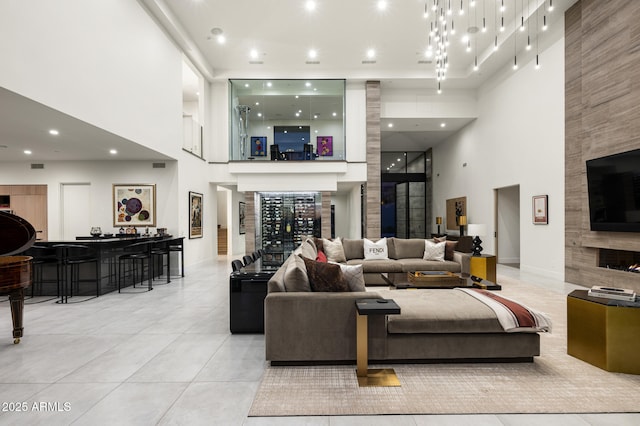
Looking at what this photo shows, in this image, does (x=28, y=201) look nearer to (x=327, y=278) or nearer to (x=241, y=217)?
(x=241, y=217)

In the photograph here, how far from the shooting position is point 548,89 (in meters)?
7.07

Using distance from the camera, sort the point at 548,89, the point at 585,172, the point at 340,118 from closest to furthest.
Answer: the point at 585,172
the point at 548,89
the point at 340,118

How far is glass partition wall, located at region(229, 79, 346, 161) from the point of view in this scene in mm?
10266

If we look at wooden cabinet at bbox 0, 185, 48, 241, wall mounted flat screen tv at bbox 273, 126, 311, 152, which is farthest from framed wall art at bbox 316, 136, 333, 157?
wooden cabinet at bbox 0, 185, 48, 241

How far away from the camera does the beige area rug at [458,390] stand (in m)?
2.13

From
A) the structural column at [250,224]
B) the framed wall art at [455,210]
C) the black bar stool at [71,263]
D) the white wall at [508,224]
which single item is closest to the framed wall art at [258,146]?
the structural column at [250,224]

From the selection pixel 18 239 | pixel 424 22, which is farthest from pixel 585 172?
pixel 18 239

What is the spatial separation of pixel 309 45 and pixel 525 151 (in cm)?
636

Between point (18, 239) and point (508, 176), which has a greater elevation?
point (508, 176)

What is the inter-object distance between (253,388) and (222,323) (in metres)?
1.70

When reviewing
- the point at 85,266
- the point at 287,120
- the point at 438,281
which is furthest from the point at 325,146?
the point at 85,266

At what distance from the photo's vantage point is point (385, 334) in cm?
272

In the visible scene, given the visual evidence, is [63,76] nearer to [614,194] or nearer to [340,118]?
[340,118]

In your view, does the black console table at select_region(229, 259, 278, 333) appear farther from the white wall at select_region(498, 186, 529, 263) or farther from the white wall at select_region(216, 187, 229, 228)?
the white wall at select_region(216, 187, 229, 228)
